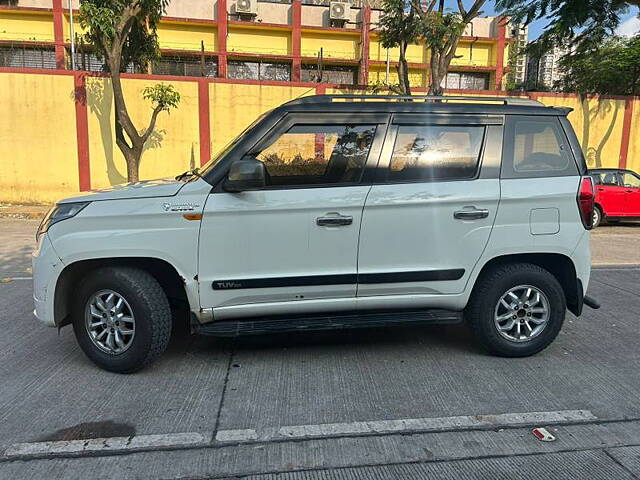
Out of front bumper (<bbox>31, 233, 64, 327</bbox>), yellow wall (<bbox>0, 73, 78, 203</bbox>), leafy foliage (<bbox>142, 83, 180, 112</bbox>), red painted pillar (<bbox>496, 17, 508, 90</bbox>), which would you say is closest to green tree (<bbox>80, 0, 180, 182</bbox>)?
leafy foliage (<bbox>142, 83, 180, 112</bbox>)

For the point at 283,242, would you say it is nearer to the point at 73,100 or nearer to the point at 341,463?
the point at 341,463

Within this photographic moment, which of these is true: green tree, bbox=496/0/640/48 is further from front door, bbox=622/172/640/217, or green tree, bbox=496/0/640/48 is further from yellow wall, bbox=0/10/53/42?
yellow wall, bbox=0/10/53/42

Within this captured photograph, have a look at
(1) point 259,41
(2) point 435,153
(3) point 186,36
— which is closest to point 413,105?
(2) point 435,153

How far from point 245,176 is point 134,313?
1325 mm

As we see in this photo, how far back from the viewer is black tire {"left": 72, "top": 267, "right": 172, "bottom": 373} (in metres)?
3.65

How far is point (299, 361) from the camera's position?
4.08 metres

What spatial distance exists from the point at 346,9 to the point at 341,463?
27409 mm

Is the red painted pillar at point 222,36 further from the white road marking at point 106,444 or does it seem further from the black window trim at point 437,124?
the white road marking at point 106,444

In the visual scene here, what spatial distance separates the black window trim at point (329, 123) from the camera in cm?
375

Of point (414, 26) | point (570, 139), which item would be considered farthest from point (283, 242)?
point (414, 26)

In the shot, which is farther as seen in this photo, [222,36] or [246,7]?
[246,7]

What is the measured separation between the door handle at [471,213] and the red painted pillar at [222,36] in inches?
937

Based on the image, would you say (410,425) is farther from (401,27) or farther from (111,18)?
(401,27)

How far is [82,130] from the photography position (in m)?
14.2
